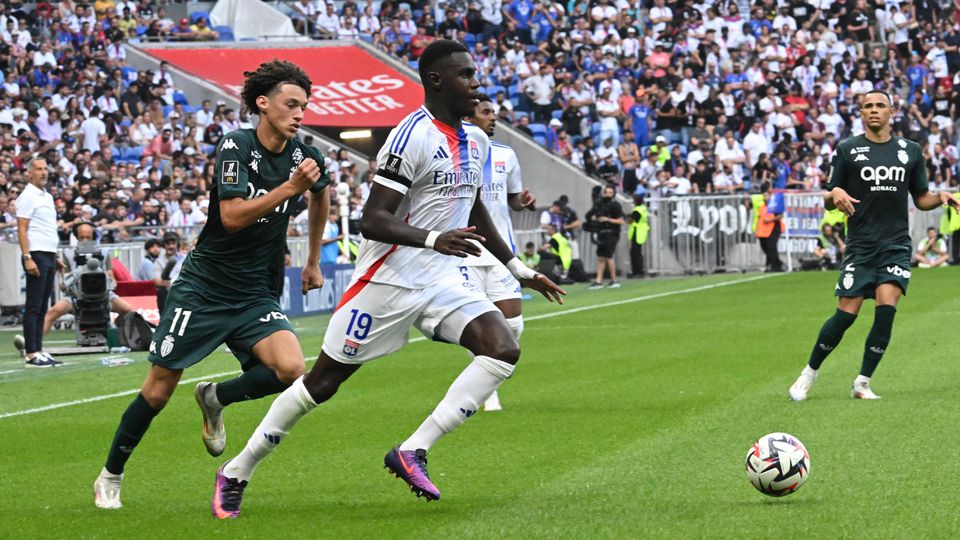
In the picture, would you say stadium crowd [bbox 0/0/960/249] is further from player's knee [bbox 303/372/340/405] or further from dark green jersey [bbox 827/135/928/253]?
player's knee [bbox 303/372/340/405]

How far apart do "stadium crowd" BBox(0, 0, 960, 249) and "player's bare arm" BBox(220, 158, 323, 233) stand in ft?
73.0

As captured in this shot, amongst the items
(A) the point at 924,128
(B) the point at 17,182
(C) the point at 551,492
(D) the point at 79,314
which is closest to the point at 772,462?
(C) the point at 551,492

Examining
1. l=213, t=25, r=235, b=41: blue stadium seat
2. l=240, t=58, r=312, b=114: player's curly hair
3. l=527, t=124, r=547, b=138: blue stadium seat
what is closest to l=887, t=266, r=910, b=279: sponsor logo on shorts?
l=240, t=58, r=312, b=114: player's curly hair

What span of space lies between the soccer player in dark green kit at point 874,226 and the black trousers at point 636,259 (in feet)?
70.8

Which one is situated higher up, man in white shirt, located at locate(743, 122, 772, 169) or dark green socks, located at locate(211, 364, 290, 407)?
dark green socks, located at locate(211, 364, 290, 407)

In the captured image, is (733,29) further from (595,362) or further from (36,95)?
(595,362)

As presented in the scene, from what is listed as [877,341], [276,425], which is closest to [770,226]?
[877,341]

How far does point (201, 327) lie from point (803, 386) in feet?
18.0

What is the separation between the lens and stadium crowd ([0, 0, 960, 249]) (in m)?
32.7

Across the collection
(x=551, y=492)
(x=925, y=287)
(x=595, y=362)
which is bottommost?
(x=925, y=287)

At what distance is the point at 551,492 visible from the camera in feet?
26.2

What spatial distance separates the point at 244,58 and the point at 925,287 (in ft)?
61.6

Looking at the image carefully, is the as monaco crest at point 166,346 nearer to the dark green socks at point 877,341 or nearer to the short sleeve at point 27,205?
the dark green socks at point 877,341

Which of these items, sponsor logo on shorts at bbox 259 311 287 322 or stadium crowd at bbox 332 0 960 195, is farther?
stadium crowd at bbox 332 0 960 195
